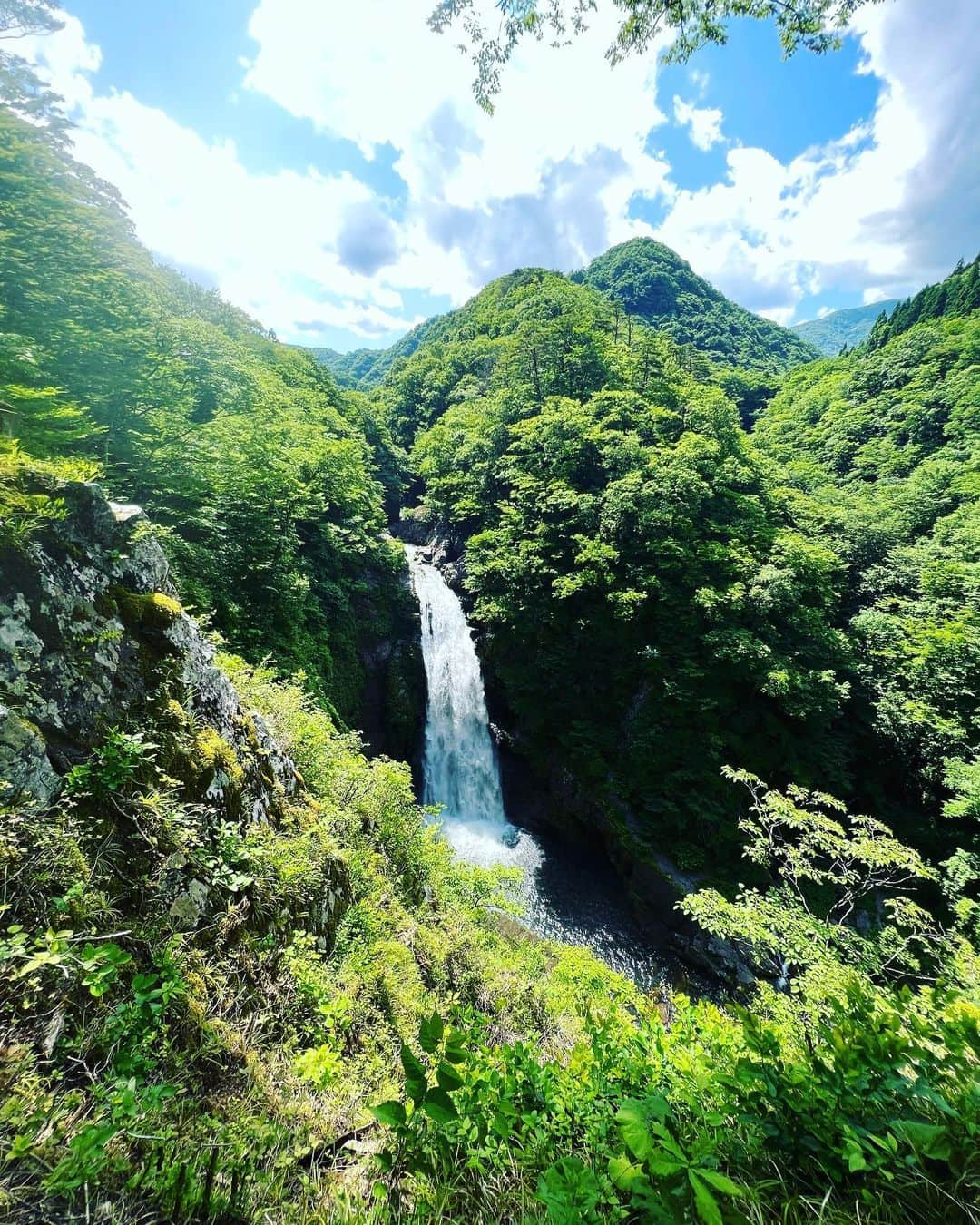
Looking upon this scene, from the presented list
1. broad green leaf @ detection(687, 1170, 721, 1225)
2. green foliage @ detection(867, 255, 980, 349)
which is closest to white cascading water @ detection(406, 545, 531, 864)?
broad green leaf @ detection(687, 1170, 721, 1225)

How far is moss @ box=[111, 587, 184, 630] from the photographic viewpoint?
431 cm

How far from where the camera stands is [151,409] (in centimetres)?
1127

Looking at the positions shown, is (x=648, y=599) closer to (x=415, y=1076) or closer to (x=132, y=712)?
(x=132, y=712)

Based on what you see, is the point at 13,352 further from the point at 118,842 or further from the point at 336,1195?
the point at 336,1195

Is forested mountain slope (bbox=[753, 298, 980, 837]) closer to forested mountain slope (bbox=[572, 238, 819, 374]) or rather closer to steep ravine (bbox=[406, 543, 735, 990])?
steep ravine (bbox=[406, 543, 735, 990])

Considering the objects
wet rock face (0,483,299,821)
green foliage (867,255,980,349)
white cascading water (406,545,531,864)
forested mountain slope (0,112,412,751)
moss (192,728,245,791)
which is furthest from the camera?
green foliage (867,255,980,349)

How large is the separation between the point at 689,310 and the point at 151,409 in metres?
86.9

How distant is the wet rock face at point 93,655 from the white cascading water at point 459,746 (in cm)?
1396

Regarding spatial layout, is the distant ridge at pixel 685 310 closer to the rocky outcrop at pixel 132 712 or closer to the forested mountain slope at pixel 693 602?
the forested mountain slope at pixel 693 602

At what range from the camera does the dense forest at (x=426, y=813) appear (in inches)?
76.9

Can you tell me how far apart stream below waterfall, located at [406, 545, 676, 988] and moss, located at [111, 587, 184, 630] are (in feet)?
45.8

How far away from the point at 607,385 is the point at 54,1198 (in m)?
31.2

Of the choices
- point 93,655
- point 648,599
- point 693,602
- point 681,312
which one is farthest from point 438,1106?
point 681,312

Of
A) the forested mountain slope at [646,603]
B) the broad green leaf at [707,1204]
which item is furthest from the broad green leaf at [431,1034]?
the forested mountain slope at [646,603]
